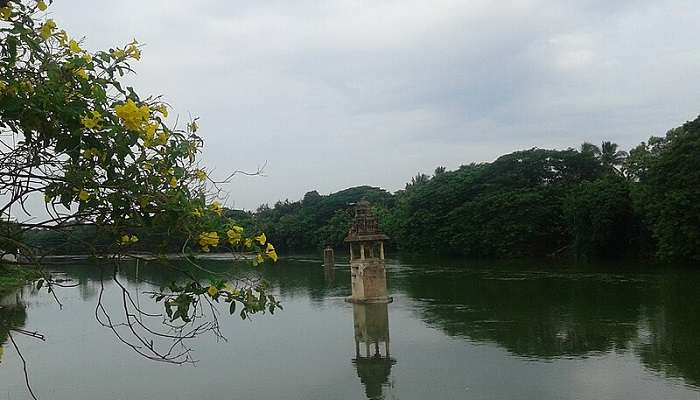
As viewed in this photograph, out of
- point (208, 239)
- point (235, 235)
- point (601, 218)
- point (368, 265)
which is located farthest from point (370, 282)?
point (208, 239)

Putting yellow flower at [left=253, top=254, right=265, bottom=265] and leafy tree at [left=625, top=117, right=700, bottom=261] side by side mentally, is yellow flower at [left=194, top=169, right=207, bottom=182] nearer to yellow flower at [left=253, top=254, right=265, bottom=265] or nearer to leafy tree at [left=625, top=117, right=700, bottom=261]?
yellow flower at [left=253, top=254, right=265, bottom=265]

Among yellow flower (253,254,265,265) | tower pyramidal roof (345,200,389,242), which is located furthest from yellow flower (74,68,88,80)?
tower pyramidal roof (345,200,389,242)

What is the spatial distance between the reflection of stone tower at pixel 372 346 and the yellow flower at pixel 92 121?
10.0 meters

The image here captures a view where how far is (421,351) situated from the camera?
1454 centimetres

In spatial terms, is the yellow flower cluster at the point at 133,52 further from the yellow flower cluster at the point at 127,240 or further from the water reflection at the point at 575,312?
the water reflection at the point at 575,312

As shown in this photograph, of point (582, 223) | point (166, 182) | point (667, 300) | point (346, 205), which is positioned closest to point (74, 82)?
point (166, 182)

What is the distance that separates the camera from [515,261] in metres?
37.4

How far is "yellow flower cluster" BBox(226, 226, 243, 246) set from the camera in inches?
93.7

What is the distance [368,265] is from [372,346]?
20.0ft

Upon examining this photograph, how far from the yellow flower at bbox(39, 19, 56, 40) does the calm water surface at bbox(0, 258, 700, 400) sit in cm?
516

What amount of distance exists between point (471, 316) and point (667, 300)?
6095 mm

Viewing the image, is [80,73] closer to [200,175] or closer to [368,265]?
[200,175]

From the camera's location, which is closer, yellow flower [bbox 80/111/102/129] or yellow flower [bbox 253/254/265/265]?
yellow flower [bbox 80/111/102/129]

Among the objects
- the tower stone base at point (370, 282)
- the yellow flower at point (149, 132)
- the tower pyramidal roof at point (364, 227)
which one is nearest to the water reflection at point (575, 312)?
the tower stone base at point (370, 282)
